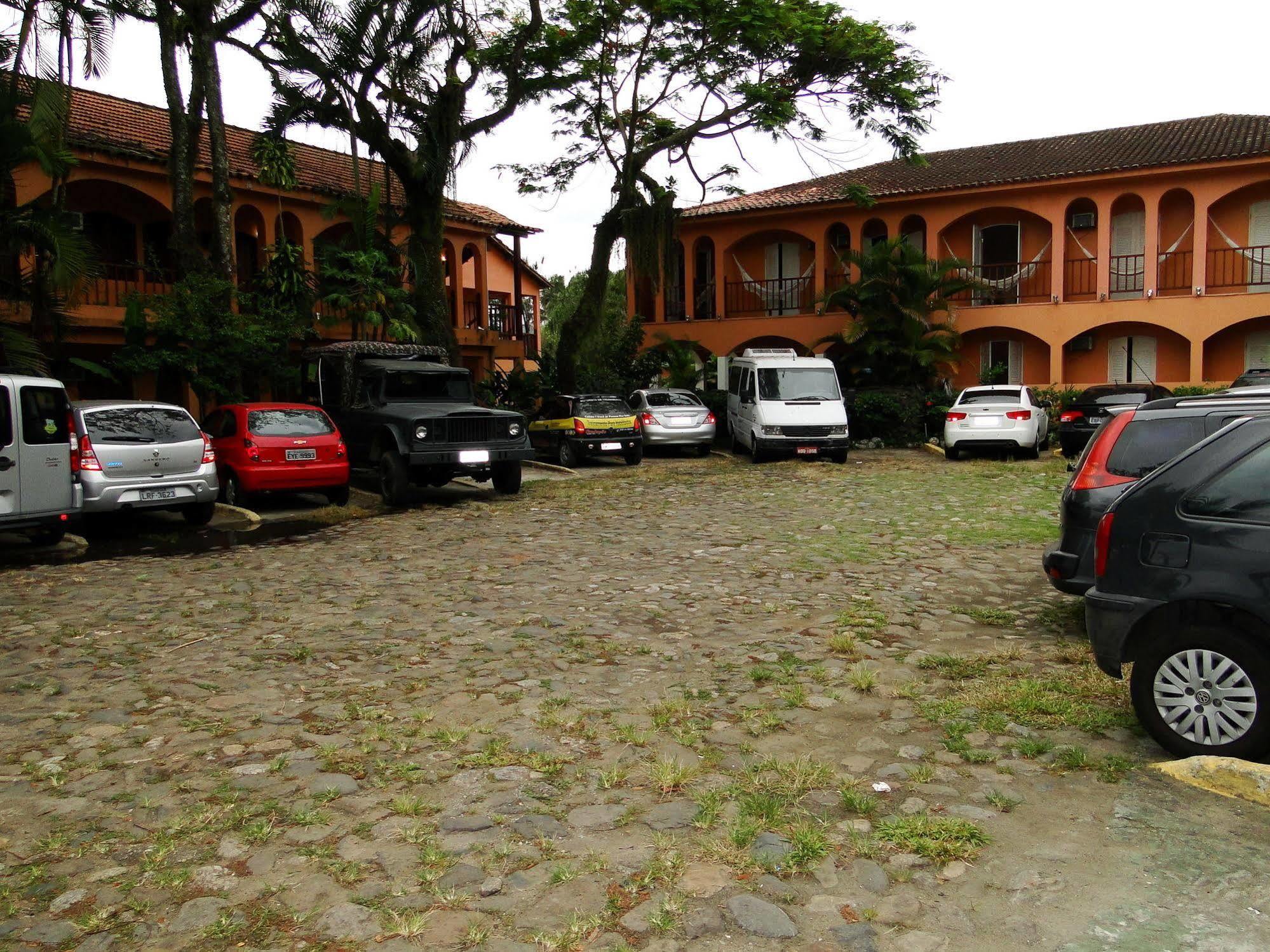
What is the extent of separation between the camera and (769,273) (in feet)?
106

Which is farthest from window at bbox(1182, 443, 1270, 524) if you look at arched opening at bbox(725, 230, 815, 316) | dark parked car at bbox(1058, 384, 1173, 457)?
arched opening at bbox(725, 230, 815, 316)

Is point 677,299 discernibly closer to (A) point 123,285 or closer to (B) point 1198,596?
(A) point 123,285

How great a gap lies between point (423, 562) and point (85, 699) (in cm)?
458

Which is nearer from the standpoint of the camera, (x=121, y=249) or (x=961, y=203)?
(x=121, y=249)

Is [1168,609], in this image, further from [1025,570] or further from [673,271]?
[673,271]

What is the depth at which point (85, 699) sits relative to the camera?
5855 millimetres

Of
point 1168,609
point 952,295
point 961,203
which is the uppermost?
point 961,203

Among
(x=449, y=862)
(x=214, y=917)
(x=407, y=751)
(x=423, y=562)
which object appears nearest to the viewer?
(x=214, y=917)

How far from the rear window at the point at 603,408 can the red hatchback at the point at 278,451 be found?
6933 mm

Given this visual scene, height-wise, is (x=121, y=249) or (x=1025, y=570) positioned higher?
(x=121, y=249)

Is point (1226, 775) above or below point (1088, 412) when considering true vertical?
below

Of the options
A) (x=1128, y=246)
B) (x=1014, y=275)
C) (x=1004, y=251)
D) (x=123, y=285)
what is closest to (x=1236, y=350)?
(x=1128, y=246)

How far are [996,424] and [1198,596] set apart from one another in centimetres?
1663

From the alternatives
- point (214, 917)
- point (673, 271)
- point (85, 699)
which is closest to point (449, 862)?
point (214, 917)
